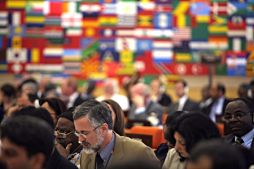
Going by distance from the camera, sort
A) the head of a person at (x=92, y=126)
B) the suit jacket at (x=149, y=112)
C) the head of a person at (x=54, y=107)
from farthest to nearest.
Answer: the suit jacket at (x=149, y=112)
the head of a person at (x=54, y=107)
the head of a person at (x=92, y=126)

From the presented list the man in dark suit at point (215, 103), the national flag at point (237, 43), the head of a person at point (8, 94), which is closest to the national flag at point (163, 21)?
the national flag at point (237, 43)

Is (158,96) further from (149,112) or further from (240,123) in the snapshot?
(240,123)

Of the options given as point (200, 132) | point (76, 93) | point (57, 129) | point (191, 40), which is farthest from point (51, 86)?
point (200, 132)

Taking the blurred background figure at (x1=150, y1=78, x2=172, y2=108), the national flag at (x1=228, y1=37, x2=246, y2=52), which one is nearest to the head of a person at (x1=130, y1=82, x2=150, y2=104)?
the blurred background figure at (x1=150, y1=78, x2=172, y2=108)

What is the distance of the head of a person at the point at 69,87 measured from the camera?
13.0 metres

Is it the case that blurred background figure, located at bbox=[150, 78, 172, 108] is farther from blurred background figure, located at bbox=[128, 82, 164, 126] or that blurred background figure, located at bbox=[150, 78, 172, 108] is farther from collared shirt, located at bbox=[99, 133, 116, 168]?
collared shirt, located at bbox=[99, 133, 116, 168]

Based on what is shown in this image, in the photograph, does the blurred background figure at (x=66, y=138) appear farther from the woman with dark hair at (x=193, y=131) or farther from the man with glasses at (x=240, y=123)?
the woman with dark hair at (x=193, y=131)

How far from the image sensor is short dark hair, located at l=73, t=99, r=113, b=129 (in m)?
4.51

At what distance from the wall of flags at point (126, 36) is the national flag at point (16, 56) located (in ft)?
0.07

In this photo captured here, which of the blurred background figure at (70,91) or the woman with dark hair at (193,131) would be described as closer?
the woman with dark hair at (193,131)

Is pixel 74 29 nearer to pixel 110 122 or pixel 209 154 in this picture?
pixel 110 122

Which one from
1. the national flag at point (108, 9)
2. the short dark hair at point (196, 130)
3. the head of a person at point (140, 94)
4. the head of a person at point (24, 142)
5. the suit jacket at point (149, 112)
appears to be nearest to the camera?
the head of a person at point (24, 142)

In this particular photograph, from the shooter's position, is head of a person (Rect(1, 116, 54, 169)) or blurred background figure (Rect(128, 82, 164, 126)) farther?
blurred background figure (Rect(128, 82, 164, 126))

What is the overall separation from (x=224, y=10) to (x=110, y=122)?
996 cm
